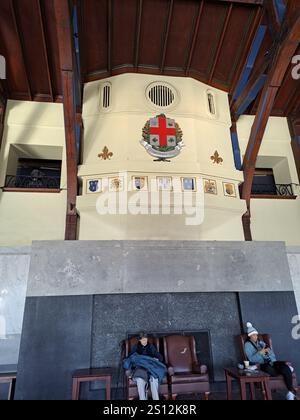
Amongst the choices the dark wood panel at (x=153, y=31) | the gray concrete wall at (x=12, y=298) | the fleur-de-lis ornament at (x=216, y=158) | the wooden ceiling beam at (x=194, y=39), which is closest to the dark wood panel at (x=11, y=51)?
the dark wood panel at (x=153, y=31)

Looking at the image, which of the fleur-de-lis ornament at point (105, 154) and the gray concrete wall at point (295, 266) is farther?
the fleur-de-lis ornament at point (105, 154)

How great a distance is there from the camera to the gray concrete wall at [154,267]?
475cm

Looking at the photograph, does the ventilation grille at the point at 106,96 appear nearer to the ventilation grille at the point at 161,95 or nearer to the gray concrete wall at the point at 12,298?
the ventilation grille at the point at 161,95

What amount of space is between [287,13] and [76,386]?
6931 millimetres

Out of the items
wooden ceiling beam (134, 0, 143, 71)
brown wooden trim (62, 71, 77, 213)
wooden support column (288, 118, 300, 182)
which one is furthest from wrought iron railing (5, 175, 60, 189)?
wooden support column (288, 118, 300, 182)

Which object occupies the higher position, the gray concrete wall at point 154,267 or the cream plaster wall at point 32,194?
the cream plaster wall at point 32,194

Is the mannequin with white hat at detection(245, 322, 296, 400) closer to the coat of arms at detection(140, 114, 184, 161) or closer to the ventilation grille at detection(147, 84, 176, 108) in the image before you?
the coat of arms at detection(140, 114, 184, 161)

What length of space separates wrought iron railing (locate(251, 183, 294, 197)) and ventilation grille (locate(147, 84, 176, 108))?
3.43 meters

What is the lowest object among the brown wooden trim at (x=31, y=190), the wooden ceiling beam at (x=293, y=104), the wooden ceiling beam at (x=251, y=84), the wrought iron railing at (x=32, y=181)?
the brown wooden trim at (x=31, y=190)

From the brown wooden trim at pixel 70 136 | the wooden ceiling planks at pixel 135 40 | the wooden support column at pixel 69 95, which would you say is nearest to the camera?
the wooden support column at pixel 69 95

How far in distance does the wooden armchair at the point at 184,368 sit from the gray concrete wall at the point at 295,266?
2.32 metres

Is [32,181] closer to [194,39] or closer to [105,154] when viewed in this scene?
[105,154]

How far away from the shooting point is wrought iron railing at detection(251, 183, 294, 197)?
7.53 meters
